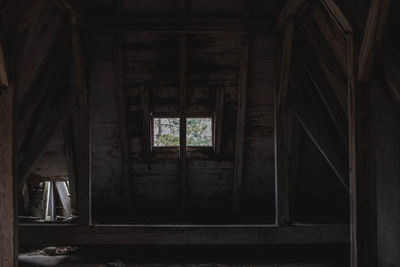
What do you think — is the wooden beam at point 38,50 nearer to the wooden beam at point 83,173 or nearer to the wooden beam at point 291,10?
the wooden beam at point 83,173

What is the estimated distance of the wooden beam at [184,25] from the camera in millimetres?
3939

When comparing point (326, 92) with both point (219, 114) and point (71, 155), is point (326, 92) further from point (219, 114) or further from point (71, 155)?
point (71, 155)

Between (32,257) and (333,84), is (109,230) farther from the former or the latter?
(333,84)

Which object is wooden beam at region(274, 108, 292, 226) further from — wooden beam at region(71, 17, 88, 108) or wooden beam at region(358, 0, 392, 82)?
wooden beam at region(71, 17, 88, 108)

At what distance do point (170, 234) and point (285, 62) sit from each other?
229 cm

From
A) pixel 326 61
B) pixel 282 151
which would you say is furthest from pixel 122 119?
pixel 326 61

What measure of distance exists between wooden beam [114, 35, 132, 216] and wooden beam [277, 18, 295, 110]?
194 centimetres

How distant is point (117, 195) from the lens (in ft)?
16.7

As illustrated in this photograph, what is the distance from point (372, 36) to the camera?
2268 mm

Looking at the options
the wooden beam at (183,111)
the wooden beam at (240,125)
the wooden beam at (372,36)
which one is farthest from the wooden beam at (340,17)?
the wooden beam at (183,111)

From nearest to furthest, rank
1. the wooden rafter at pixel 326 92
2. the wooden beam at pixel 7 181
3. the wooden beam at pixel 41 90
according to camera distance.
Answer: the wooden beam at pixel 7 181 → the wooden rafter at pixel 326 92 → the wooden beam at pixel 41 90

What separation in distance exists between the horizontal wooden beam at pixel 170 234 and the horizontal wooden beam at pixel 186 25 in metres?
2.25

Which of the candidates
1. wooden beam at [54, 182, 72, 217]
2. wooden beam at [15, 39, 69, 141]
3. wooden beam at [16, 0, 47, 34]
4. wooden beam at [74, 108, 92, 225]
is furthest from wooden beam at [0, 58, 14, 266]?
wooden beam at [54, 182, 72, 217]

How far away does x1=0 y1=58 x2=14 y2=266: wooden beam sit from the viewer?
2.57m
